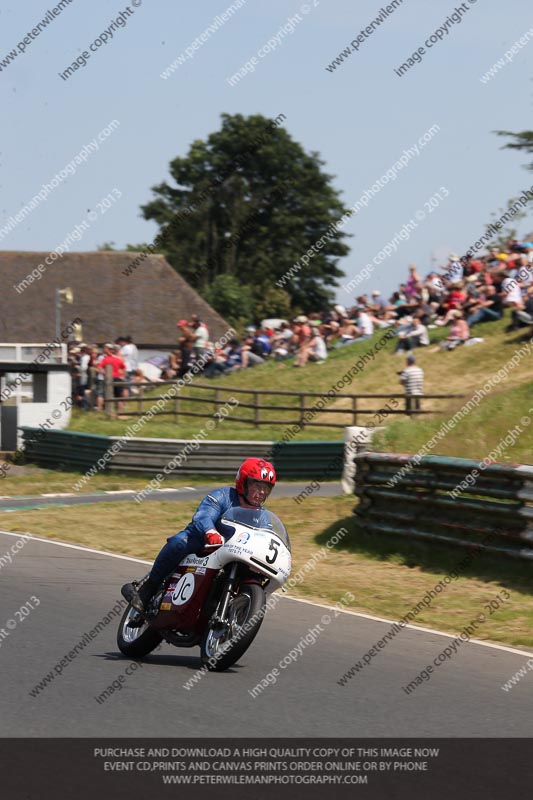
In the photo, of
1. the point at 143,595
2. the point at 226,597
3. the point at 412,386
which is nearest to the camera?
the point at 226,597

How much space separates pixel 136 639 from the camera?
27.7 feet

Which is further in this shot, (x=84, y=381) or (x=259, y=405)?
(x=84, y=381)

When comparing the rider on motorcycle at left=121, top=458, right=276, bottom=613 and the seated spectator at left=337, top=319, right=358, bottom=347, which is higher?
the seated spectator at left=337, top=319, right=358, bottom=347

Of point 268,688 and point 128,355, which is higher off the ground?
point 128,355

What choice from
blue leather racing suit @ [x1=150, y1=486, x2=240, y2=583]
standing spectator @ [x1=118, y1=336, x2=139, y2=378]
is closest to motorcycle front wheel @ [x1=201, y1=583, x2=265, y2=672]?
blue leather racing suit @ [x1=150, y1=486, x2=240, y2=583]

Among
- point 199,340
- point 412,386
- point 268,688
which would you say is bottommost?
point 268,688

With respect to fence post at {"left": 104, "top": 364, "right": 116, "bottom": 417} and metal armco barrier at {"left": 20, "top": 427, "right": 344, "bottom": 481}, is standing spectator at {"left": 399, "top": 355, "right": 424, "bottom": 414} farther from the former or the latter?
fence post at {"left": 104, "top": 364, "right": 116, "bottom": 417}

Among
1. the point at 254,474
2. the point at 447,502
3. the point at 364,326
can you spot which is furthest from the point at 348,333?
the point at 254,474

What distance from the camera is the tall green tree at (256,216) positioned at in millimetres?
73688
